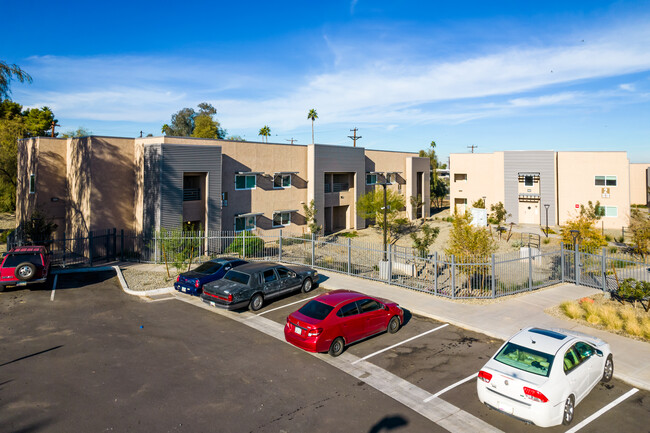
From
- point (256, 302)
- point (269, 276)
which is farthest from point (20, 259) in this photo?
point (269, 276)

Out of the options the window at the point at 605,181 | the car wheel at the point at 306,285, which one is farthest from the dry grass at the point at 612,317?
the window at the point at 605,181

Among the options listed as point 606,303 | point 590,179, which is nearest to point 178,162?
point 606,303

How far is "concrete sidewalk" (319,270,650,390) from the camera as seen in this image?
1030 centimetres

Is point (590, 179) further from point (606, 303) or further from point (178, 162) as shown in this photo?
point (178, 162)

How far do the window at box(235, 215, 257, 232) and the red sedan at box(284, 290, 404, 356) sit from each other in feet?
69.0

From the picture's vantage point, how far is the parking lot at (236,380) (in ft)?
25.4

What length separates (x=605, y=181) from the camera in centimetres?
4344

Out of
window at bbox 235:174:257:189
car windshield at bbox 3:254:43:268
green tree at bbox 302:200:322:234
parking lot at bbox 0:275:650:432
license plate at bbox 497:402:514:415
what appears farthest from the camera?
green tree at bbox 302:200:322:234

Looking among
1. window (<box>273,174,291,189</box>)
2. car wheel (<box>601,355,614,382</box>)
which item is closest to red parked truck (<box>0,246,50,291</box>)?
car wheel (<box>601,355,614,382</box>)

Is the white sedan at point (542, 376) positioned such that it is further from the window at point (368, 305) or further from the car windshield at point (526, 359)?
the window at point (368, 305)

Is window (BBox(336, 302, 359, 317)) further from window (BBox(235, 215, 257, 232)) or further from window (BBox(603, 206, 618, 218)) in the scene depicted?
window (BBox(603, 206, 618, 218))

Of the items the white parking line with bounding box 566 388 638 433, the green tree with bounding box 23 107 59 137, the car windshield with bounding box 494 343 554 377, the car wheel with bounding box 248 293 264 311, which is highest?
the green tree with bounding box 23 107 59 137

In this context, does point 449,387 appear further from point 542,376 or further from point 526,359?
point 542,376

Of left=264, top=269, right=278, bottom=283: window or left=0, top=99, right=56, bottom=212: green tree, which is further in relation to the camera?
left=0, top=99, right=56, bottom=212: green tree
